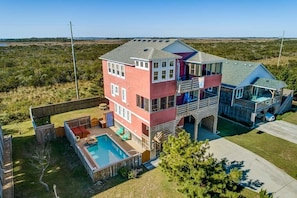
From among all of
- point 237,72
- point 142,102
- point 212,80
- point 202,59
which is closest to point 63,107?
point 142,102

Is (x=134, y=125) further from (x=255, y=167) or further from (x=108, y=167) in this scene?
(x=255, y=167)

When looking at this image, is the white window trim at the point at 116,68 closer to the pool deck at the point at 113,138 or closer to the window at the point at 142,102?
the window at the point at 142,102

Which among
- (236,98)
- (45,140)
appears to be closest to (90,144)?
(45,140)

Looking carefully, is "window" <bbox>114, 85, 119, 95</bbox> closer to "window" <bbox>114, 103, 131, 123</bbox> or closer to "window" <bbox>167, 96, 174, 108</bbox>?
"window" <bbox>114, 103, 131, 123</bbox>

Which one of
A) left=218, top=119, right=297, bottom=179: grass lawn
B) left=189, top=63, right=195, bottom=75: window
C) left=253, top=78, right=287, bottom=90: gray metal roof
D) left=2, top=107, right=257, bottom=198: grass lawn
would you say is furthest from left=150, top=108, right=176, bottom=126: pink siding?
left=253, top=78, right=287, bottom=90: gray metal roof

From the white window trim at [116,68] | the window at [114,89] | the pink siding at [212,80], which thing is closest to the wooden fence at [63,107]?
the window at [114,89]

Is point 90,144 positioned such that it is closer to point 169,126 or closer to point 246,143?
point 169,126
